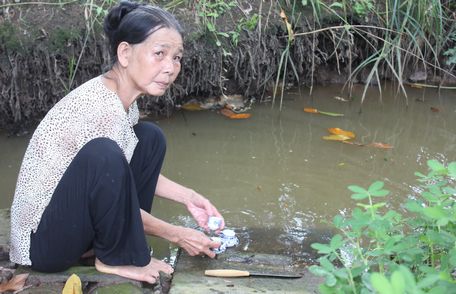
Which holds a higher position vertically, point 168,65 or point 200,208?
point 168,65

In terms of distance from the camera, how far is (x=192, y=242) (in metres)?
2.22

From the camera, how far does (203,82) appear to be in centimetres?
412

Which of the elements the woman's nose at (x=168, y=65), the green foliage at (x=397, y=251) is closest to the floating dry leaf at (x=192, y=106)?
the woman's nose at (x=168, y=65)

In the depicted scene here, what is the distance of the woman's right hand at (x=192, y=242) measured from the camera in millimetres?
2211

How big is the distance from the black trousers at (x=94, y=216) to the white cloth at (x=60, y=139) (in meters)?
0.05

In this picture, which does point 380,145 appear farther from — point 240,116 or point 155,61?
point 155,61

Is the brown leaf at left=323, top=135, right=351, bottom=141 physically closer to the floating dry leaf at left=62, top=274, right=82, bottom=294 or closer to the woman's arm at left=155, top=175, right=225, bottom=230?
the woman's arm at left=155, top=175, right=225, bottom=230

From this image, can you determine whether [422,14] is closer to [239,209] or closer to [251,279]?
[239,209]

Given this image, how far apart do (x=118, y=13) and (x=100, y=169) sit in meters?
0.55

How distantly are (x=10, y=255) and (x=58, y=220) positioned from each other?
31cm

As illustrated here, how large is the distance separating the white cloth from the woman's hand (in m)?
0.44

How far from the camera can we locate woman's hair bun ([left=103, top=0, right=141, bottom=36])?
6.68 ft

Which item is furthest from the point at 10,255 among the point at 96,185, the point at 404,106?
the point at 404,106

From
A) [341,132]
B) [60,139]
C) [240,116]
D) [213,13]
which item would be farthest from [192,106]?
[60,139]
